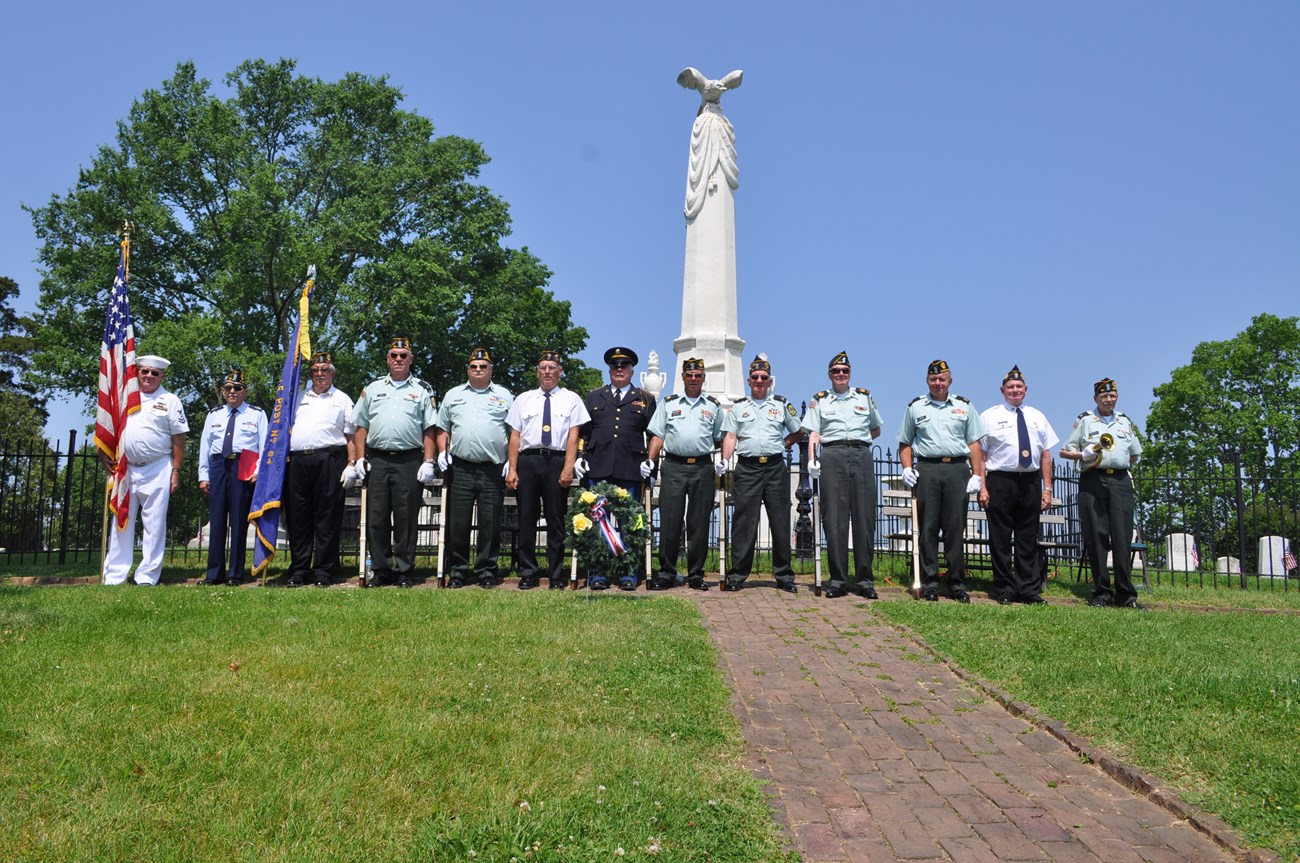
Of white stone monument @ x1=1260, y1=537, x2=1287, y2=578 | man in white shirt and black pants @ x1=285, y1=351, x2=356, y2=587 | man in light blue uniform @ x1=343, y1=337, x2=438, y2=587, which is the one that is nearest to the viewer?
man in light blue uniform @ x1=343, y1=337, x2=438, y2=587

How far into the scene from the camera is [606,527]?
868 centimetres

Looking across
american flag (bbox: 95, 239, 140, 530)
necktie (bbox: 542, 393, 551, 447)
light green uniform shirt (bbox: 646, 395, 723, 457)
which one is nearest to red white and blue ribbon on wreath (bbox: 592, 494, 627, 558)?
necktie (bbox: 542, 393, 551, 447)

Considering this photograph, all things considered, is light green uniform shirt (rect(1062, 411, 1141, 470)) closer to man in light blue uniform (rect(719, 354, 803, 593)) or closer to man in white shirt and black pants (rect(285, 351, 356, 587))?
man in light blue uniform (rect(719, 354, 803, 593))

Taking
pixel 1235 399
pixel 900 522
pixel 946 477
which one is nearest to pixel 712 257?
pixel 900 522

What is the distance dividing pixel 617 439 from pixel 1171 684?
229 inches

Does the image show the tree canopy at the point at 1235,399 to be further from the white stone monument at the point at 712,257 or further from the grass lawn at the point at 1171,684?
the grass lawn at the point at 1171,684

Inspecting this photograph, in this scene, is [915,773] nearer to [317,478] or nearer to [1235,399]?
[317,478]

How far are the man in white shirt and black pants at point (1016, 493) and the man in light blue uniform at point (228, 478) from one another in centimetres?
800

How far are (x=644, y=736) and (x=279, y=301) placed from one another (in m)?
24.1

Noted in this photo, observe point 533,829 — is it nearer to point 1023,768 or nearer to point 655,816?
point 655,816

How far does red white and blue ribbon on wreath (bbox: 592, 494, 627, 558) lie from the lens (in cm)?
866

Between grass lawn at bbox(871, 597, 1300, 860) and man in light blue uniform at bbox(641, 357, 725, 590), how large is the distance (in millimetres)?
2196

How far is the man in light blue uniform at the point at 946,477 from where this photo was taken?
32.4 ft

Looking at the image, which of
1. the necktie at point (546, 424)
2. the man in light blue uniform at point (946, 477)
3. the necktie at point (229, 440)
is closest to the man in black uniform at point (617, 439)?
the necktie at point (546, 424)
